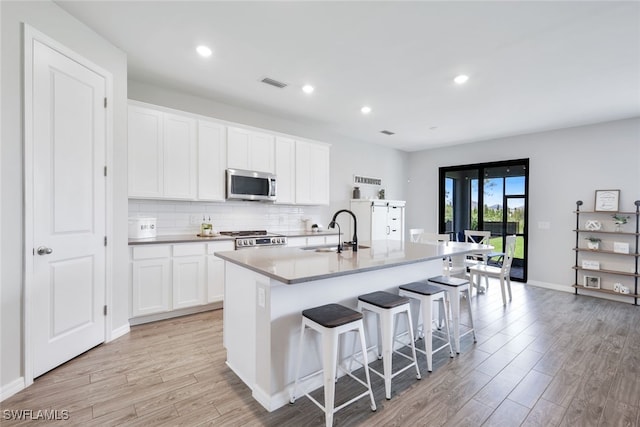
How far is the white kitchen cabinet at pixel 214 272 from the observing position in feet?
11.7

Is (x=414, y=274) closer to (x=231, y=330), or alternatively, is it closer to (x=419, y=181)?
(x=231, y=330)

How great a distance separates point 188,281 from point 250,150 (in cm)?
195

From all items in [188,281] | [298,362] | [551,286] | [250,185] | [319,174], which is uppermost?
[319,174]

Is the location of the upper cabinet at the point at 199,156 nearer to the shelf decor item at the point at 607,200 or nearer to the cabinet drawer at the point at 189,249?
the cabinet drawer at the point at 189,249

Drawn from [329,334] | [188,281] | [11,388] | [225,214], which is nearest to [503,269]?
[329,334]

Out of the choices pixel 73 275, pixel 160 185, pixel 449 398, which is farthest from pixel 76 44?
pixel 449 398

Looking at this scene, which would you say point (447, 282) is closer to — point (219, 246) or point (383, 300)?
point (383, 300)

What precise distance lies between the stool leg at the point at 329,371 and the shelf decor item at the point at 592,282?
205 inches

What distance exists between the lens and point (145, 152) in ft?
11.1

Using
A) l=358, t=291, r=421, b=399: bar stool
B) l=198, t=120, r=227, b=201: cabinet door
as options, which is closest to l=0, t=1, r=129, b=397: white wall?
l=198, t=120, r=227, b=201: cabinet door

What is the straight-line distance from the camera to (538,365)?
248cm

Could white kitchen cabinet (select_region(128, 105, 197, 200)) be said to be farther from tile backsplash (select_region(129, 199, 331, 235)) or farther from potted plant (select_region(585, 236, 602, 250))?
potted plant (select_region(585, 236, 602, 250))

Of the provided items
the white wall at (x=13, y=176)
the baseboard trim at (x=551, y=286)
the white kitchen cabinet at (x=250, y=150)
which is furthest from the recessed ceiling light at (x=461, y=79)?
the baseboard trim at (x=551, y=286)

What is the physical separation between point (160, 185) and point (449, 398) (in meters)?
3.53
